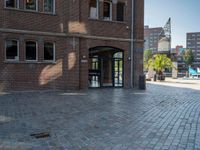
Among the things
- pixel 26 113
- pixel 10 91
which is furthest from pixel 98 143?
pixel 10 91

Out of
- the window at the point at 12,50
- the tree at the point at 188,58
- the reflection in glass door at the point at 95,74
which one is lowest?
the reflection in glass door at the point at 95,74

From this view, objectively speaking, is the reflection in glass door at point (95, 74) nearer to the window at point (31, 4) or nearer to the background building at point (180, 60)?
the window at point (31, 4)

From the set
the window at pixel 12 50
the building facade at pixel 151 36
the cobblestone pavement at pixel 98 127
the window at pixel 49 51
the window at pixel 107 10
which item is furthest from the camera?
the building facade at pixel 151 36

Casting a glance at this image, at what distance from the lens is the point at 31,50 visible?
1600cm

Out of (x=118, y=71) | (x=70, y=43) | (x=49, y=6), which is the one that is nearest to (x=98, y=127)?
(x=70, y=43)

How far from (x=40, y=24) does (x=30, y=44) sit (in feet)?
4.76

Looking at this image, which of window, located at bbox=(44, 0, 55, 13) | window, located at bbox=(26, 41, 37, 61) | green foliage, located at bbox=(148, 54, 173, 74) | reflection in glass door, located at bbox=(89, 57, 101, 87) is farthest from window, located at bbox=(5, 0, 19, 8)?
green foliage, located at bbox=(148, 54, 173, 74)

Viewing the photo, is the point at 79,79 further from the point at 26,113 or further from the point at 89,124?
the point at 89,124

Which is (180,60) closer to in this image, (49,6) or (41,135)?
(49,6)

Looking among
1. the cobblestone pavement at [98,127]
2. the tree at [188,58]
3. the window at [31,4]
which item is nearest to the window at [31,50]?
the window at [31,4]

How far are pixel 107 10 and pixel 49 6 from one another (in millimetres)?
4599

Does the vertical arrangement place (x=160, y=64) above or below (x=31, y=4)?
below

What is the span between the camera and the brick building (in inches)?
605

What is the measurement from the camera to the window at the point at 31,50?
15.9 m
